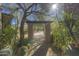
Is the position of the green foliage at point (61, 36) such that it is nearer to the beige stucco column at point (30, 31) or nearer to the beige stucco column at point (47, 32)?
the beige stucco column at point (47, 32)

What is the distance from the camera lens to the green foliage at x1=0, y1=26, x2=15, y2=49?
1.39m

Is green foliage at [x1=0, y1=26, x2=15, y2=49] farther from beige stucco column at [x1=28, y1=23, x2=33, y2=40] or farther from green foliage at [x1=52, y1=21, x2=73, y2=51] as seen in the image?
green foliage at [x1=52, y1=21, x2=73, y2=51]

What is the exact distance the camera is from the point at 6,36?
139cm

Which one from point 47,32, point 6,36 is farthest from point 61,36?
point 6,36

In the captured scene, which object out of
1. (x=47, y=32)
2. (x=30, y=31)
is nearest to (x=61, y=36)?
(x=47, y=32)

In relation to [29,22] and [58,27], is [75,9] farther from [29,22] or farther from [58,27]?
[29,22]

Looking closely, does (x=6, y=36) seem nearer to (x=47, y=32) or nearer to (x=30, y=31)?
(x=30, y=31)

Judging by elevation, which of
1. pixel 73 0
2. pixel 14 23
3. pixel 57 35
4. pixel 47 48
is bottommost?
pixel 47 48

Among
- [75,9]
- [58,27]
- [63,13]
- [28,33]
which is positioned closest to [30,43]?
[28,33]

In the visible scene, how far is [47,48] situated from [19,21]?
1.47 feet

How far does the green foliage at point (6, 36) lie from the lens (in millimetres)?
1389

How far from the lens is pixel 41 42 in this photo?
1.38 m

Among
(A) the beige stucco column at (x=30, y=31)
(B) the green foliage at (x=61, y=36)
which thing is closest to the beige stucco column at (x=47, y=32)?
(B) the green foliage at (x=61, y=36)

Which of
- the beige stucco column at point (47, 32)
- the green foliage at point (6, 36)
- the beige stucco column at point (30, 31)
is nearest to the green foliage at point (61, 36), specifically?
the beige stucco column at point (47, 32)
